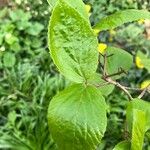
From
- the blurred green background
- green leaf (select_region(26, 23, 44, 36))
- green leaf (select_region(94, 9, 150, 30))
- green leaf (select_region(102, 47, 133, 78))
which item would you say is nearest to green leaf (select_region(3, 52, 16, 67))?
the blurred green background

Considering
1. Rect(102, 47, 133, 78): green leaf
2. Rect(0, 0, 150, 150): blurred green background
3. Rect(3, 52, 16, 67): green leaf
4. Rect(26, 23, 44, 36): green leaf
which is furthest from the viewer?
Rect(26, 23, 44, 36): green leaf

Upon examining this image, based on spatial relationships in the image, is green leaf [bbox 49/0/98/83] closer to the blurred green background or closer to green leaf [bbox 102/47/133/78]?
green leaf [bbox 102/47/133/78]

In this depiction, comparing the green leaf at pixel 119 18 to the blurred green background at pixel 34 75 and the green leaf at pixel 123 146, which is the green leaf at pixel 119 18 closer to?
the green leaf at pixel 123 146

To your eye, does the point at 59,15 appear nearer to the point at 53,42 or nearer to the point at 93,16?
the point at 53,42

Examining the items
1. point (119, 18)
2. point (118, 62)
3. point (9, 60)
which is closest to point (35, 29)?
point (9, 60)

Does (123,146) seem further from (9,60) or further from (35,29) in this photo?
(35,29)

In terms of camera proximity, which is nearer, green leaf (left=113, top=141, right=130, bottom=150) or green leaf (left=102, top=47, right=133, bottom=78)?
green leaf (left=113, top=141, right=130, bottom=150)
